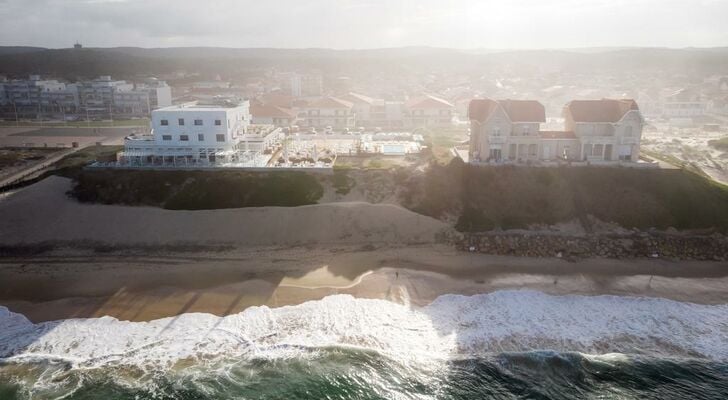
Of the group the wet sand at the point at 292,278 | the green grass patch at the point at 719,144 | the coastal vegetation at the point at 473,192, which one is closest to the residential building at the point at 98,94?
the coastal vegetation at the point at 473,192

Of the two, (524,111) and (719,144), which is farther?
(719,144)

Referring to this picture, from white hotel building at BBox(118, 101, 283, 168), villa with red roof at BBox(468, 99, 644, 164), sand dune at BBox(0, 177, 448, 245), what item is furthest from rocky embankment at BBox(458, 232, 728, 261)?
white hotel building at BBox(118, 101, 283, 168)

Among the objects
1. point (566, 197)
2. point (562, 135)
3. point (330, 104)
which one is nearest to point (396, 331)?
point (566, 197)

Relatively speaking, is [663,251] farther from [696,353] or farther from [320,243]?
[320,243]

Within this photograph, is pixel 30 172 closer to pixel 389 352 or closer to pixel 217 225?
pixel 217 225

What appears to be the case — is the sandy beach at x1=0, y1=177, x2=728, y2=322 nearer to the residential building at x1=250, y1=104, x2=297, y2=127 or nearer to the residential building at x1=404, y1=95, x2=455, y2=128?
the residential building at x1=250, y1=104, x2=297, y2=127

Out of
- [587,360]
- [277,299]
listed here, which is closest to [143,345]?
[277,299]

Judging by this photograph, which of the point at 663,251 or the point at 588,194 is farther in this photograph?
the point at 588,194
